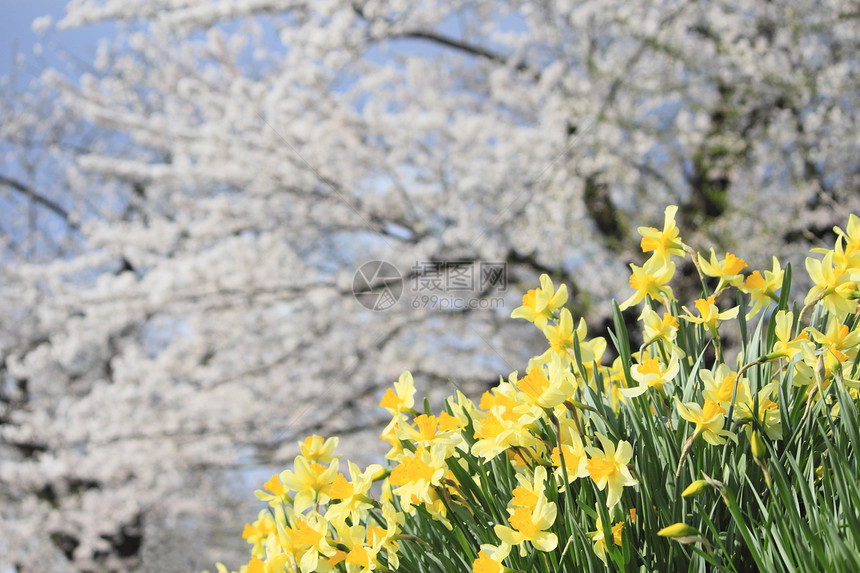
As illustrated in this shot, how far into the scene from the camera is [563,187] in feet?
11.9

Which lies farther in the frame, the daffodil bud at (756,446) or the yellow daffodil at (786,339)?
the yellow daffodil at (786,339)

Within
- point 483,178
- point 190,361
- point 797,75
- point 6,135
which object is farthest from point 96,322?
point 6,135

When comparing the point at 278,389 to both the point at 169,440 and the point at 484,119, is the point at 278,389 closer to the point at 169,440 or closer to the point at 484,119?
the point at 169,440

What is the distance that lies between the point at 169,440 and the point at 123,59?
5426 millimetres

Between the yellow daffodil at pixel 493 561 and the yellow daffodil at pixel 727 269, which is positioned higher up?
the yellow daffodil at pixel 727 269

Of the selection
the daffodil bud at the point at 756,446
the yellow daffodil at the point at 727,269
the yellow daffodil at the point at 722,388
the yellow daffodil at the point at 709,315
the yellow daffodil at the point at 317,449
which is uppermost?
the yellow daffodil at the point at 727,269

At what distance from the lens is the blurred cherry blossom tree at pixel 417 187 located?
11.6ft

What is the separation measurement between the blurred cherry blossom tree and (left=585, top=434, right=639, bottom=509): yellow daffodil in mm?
2878

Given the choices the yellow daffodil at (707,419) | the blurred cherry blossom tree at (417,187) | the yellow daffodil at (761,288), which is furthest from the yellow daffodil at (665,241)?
the blurred cherry blossom tree at (417,187)

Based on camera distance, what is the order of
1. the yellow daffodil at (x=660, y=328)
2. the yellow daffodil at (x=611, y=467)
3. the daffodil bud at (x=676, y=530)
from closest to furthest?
the daffodil bud at (x=676, y=530)
the yellow daffodil at (x=611, y=467)
the yellow daffodil at (x=660, y=328)

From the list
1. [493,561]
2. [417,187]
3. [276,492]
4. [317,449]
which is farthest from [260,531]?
[417,187]

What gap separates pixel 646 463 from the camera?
0.68 metres

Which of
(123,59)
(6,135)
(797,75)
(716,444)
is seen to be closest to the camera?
(716,444)

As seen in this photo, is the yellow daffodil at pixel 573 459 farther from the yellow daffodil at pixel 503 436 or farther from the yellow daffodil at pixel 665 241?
the yellow daffodil at pixel 665 241
